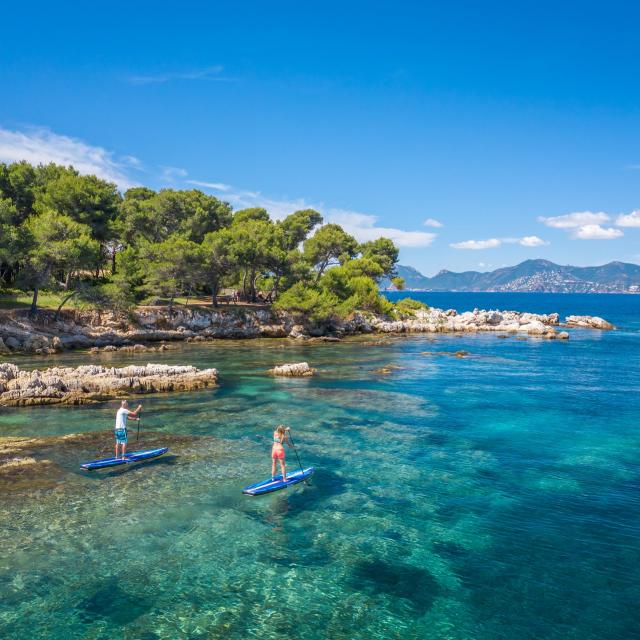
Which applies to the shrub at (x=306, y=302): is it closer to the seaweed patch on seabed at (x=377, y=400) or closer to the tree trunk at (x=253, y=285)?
the tree trunk at (x=253, y=285)

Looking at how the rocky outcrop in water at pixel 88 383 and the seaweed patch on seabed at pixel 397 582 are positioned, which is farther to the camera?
the rocky outcrop in water at pixel 88 383

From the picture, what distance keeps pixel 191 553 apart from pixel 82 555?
10.3 feet

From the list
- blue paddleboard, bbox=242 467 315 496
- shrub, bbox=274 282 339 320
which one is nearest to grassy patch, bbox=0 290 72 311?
shrub, bbox=274 282 339 320

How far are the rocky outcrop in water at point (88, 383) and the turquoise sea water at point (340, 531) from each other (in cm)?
190

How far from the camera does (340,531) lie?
16.9 m

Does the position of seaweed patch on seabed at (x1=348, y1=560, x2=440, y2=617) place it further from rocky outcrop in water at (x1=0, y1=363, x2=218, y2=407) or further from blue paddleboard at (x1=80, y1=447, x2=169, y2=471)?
rocky outcrop in water at (x1=0, y1=363, x2=218, y2=407)

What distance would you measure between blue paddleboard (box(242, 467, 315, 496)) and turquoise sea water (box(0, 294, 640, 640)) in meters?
0.37

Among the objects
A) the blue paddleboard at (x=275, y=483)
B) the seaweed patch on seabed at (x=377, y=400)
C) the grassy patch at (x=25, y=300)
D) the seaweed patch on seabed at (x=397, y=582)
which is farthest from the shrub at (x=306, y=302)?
the seaweed patch on seabed at (x=397, y=582)

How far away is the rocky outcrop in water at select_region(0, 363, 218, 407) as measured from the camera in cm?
3325

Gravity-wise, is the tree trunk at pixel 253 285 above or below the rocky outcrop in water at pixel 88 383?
above

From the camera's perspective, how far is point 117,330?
2542 inches

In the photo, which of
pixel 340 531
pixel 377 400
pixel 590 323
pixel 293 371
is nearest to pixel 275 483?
pixel 340 531

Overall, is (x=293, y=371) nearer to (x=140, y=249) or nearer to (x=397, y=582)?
(x=397, y=582)

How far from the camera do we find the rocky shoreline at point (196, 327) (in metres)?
56.1
